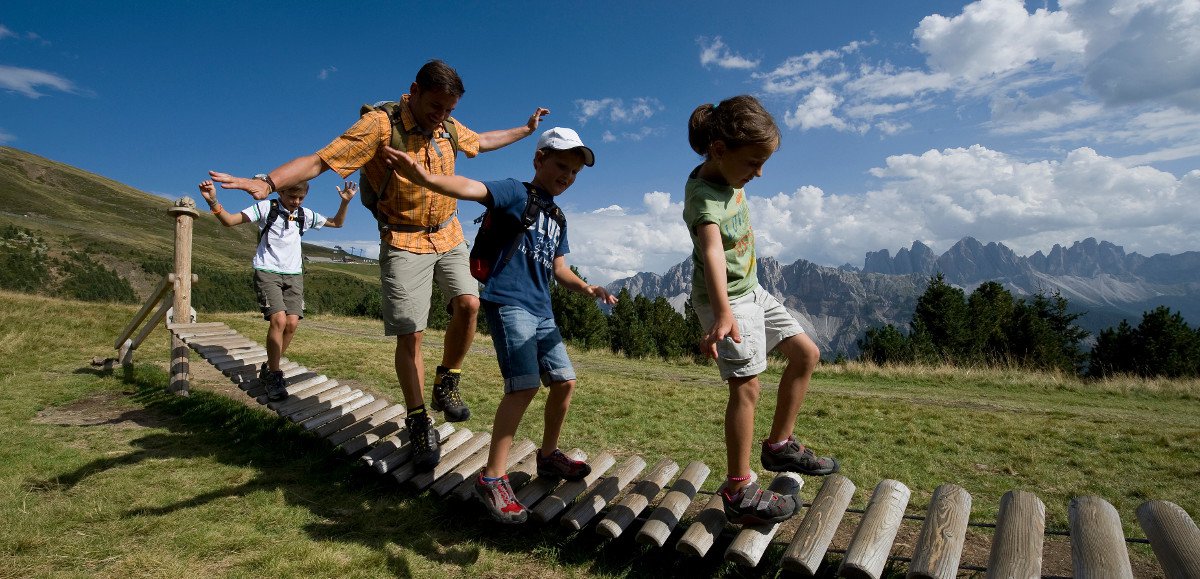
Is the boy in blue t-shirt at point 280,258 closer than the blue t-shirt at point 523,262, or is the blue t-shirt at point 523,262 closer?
the blue t-shirt at point 523,262

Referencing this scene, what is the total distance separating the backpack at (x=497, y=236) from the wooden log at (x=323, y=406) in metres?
2.91

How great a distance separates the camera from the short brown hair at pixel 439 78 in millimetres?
4074

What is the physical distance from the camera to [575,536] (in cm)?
391

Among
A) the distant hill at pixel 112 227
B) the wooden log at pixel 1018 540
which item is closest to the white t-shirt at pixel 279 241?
the wooden log at pixel 1018 540

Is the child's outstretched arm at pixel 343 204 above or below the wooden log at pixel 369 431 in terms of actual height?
above

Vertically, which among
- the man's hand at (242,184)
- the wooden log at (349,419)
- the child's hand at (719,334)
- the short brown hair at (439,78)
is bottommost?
the wooden log at (349,419)

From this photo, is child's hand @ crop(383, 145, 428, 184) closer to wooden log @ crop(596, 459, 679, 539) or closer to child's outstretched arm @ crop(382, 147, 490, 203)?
child's outstretched arm @ crop(382, 147, 490, 203)

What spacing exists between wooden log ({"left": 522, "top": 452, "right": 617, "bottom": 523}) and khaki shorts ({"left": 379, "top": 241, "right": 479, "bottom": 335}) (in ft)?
5.04

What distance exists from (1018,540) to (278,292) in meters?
6.81

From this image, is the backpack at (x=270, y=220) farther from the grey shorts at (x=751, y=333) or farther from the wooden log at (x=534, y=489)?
the grey shorts at (x=751, y=333)

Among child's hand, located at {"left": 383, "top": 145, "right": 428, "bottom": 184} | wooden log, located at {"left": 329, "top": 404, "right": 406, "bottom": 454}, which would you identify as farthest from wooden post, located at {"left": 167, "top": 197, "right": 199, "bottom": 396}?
child's hand, located at {"left": 383, "top": 145, "right": 428, "bottom": 184}

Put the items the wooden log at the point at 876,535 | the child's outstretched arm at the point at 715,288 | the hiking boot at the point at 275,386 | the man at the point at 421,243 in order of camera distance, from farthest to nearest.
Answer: the hiking boot at the point at 275,386, the man at the point at 421,243, the child's outstretched arm at the point at 715,288, the wooden log at the point at 876,535

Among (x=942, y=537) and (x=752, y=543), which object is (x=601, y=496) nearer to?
(x=752, y=543)

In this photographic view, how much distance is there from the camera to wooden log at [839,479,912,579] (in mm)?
2855
